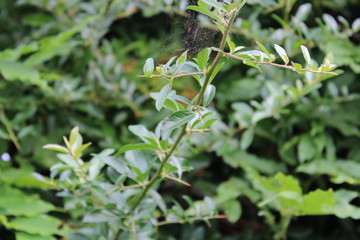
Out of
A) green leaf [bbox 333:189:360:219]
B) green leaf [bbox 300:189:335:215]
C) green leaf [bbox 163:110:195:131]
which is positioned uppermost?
green leaf [bbox 163:110:195:131]

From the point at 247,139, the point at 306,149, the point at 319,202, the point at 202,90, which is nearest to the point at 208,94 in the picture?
the point at 202,90

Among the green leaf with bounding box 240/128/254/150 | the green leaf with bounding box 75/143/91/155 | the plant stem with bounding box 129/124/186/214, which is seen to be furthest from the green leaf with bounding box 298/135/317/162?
the green leaf with bounding box 75/143/91/155

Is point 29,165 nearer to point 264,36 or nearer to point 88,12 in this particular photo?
point 88,12

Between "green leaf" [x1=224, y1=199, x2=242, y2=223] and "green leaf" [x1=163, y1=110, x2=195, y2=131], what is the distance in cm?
67

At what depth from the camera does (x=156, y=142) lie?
833 mm

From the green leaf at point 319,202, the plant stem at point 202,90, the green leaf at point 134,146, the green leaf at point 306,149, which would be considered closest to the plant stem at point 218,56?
the plant stem at point 202,90

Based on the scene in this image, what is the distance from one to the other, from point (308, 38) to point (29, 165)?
1.02m

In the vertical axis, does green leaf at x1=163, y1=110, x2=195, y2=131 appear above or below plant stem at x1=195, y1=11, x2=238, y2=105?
below

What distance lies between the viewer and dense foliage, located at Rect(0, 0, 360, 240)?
1.08 m

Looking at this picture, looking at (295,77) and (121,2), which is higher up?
(121,2)

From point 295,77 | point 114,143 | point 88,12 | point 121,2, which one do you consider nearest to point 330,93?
point 295,77

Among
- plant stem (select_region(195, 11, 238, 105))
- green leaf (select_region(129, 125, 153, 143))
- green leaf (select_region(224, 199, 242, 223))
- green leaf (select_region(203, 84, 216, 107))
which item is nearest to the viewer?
plant stem (select_region(195, 11, 238, 105))

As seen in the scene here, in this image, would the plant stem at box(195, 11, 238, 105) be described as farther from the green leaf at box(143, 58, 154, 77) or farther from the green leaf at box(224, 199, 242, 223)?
the green leaf at box(224, 199, 242, 223)

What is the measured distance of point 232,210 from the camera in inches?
51.4
